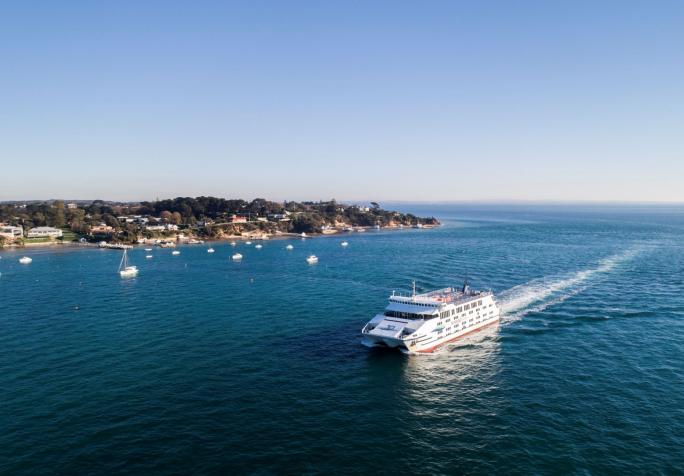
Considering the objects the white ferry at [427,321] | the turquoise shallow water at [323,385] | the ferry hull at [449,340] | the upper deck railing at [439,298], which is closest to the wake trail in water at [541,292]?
the turquoise shallow water at [323,385]

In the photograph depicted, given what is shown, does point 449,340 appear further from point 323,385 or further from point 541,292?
point 541,292

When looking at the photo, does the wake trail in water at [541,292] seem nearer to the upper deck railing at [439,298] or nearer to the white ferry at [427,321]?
the white ferry at [427,321]

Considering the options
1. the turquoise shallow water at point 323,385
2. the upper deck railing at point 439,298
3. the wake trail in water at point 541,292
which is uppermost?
the upper deck railing at point 439,298

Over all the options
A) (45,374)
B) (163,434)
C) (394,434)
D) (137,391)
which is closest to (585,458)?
(394,434)

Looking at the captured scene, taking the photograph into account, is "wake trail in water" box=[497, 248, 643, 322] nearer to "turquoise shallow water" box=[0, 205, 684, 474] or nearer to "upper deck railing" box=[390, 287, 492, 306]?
"turquoise shallow water" box=[0, 205, 684, 474]

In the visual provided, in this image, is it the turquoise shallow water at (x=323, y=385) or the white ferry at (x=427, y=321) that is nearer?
the turquoise shallow water at (x=323, y=385)

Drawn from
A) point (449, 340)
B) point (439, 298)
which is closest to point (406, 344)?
point (449, 340)

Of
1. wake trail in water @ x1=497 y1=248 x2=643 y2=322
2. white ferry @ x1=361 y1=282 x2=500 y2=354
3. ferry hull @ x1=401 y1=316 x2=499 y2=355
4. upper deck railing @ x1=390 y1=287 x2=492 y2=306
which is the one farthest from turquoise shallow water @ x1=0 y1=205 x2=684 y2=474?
upper deck railing @ x1=390 y1=287 x2=492 y2=306
